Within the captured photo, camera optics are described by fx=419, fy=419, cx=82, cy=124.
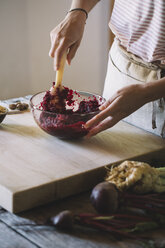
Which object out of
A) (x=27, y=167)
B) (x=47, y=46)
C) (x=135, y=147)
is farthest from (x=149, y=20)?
(x=47, y=46)

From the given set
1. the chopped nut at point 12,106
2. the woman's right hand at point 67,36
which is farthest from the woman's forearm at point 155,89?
the chopped nut at point 12,106

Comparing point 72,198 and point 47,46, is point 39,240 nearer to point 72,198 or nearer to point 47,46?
point 72,198

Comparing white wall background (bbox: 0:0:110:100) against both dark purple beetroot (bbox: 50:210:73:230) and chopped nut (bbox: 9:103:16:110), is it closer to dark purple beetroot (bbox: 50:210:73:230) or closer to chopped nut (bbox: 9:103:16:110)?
chopped nut (bbox: 9:103:16:110)

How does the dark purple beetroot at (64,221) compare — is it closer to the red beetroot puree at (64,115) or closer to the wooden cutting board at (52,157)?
the wooden cutting board at (52,157)

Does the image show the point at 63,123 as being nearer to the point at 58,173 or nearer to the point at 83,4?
the point at 58,173

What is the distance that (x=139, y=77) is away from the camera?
1.69m

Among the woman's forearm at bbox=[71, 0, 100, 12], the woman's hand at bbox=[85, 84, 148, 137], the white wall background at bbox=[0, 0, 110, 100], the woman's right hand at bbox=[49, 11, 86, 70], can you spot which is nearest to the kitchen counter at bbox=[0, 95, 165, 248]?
the woman's hand at bbox=[85, 84, 148, 137]

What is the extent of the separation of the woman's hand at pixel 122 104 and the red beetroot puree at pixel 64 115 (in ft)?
0.22

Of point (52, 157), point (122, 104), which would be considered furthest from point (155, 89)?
point (52, 157)

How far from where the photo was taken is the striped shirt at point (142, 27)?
1560 mm

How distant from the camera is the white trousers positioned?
165 centimetres

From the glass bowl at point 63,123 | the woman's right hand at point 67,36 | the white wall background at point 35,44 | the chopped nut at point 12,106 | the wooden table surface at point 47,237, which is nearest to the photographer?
the wooden table surface at point 47,237

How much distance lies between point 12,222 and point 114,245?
293 mm

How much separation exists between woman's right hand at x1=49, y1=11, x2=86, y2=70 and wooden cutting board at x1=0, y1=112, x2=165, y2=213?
312 millimetres
